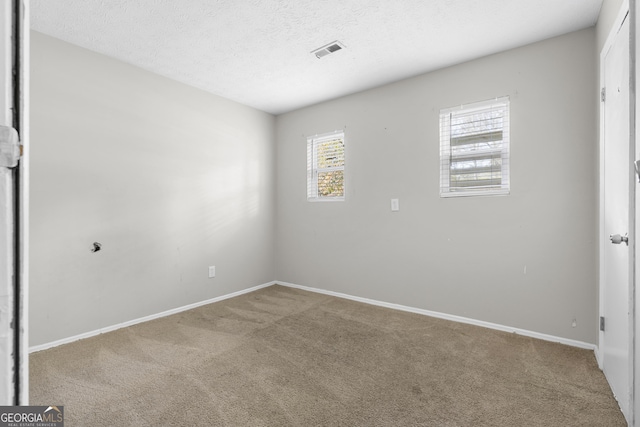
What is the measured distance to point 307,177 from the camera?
3922 millimetres

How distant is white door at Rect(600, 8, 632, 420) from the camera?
1.50 metres

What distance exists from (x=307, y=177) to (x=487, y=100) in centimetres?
211

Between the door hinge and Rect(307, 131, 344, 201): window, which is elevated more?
Rect(307, 131, 344, 201): window

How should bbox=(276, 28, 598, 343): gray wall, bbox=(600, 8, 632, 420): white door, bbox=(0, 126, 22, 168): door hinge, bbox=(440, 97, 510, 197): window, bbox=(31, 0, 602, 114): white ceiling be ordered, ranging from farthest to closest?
bbox=(440, 97, 510, 197): window < bbox=(276, 28, 598, 343): gray wall < bbox=(31, 0, 602, 114): white ceiling < bbox=(600, 8, 632, 420): white door < bbox=(0, 126, 22, 168): door hinge

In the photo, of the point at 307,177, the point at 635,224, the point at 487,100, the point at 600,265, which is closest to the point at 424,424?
the point at 635,224

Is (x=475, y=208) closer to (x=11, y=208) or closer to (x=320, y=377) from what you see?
(x=320, y=377)

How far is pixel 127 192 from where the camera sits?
2.76m

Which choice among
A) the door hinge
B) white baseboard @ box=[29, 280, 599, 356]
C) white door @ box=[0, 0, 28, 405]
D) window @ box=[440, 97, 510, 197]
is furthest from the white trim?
window @ box=[440, 97, 510, 197]

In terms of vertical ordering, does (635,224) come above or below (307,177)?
below

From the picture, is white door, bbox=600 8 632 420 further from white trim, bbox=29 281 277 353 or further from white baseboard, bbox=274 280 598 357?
white trim, bbox=29 281 277 353

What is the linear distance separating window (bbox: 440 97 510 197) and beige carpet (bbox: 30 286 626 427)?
1.25m

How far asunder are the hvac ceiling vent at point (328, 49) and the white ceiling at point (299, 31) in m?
0.05

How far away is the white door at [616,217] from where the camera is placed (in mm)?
1499

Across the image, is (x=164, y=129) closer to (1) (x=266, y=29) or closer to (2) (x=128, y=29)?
(2) (x=128, y=29)
